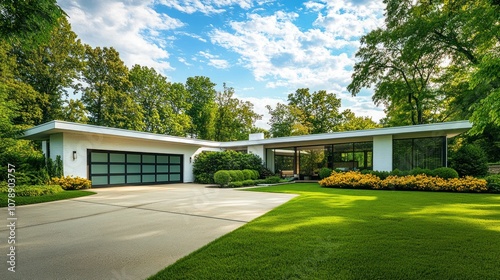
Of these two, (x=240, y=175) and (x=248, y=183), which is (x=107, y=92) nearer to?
(x=240, y=175)

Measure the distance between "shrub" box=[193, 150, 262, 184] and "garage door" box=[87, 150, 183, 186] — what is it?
4.50 ft

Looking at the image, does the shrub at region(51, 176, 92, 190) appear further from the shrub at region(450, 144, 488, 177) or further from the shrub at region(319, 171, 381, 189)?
the shrub at region(450, 144, 488, 177)

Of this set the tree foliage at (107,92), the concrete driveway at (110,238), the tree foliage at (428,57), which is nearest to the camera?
the concrete driveway at (110,238)

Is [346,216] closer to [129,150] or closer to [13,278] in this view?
[13,278]

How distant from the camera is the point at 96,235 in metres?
4.05

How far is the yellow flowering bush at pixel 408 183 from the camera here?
9638 mm

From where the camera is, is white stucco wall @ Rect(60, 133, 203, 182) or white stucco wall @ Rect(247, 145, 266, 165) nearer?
white stucco wall @ Rect(60, 133, 203, 182)

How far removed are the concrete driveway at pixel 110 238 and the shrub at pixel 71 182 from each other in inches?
203

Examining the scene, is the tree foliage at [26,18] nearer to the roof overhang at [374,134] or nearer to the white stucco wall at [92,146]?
the white stucco wall at [92,146]

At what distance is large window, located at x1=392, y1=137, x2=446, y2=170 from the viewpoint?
1320cm

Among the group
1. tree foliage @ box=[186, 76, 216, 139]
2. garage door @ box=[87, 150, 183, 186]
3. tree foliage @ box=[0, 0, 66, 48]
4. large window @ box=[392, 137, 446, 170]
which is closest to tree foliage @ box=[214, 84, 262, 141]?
tree foliage @ box=[186, 76, 216, 139]

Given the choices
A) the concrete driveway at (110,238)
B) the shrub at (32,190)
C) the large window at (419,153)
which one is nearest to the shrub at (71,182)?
the shrub at (32,190)

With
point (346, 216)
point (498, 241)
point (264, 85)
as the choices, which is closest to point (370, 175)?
point (346, 216)

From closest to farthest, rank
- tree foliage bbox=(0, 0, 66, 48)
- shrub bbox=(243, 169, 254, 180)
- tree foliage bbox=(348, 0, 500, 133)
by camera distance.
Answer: tree foliage bbox=(0, 0, 66, 48) → tree foliage bbox=(348, 0, 500, 133) → shrub bbox=(243, 169, 254, 180)
